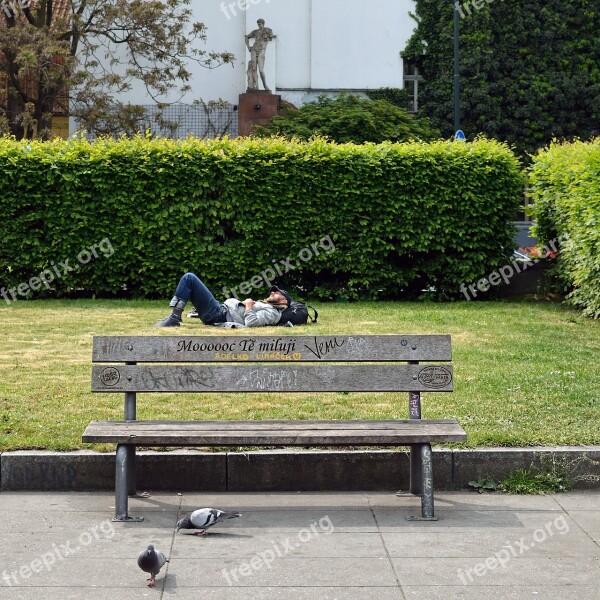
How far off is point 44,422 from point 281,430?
2.13 metres

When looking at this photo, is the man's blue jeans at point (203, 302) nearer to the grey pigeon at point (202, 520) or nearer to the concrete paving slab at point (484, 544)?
the grey pigeon at point (202, 520)

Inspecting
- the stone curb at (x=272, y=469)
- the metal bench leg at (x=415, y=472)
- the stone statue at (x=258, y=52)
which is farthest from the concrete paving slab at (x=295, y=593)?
the stone statue at (x=258, y=52)

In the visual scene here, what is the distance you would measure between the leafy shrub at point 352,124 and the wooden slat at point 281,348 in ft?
81.2

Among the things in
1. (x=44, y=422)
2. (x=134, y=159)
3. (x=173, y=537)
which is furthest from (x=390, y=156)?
(x=173, y=537)

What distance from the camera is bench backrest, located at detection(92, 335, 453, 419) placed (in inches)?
268

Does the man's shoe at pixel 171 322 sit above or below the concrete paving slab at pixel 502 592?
above

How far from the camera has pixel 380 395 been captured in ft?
29.9

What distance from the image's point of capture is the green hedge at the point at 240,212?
18.6m

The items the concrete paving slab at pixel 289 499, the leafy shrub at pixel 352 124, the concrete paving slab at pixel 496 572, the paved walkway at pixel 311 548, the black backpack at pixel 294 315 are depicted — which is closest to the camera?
the paved walkway at pixel 311 548

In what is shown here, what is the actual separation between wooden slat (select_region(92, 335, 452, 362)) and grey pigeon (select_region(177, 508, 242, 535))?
1.11 metres

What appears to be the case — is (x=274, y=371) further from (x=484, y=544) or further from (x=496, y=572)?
(x=496, y=572)

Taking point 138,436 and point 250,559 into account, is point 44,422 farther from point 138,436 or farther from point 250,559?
point 250,559

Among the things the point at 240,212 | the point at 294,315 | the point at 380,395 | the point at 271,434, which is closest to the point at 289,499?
the point at 271,434

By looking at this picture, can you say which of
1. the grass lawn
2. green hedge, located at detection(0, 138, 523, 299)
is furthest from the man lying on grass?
green hedge, located at detection(0, 138, 523, 299)
